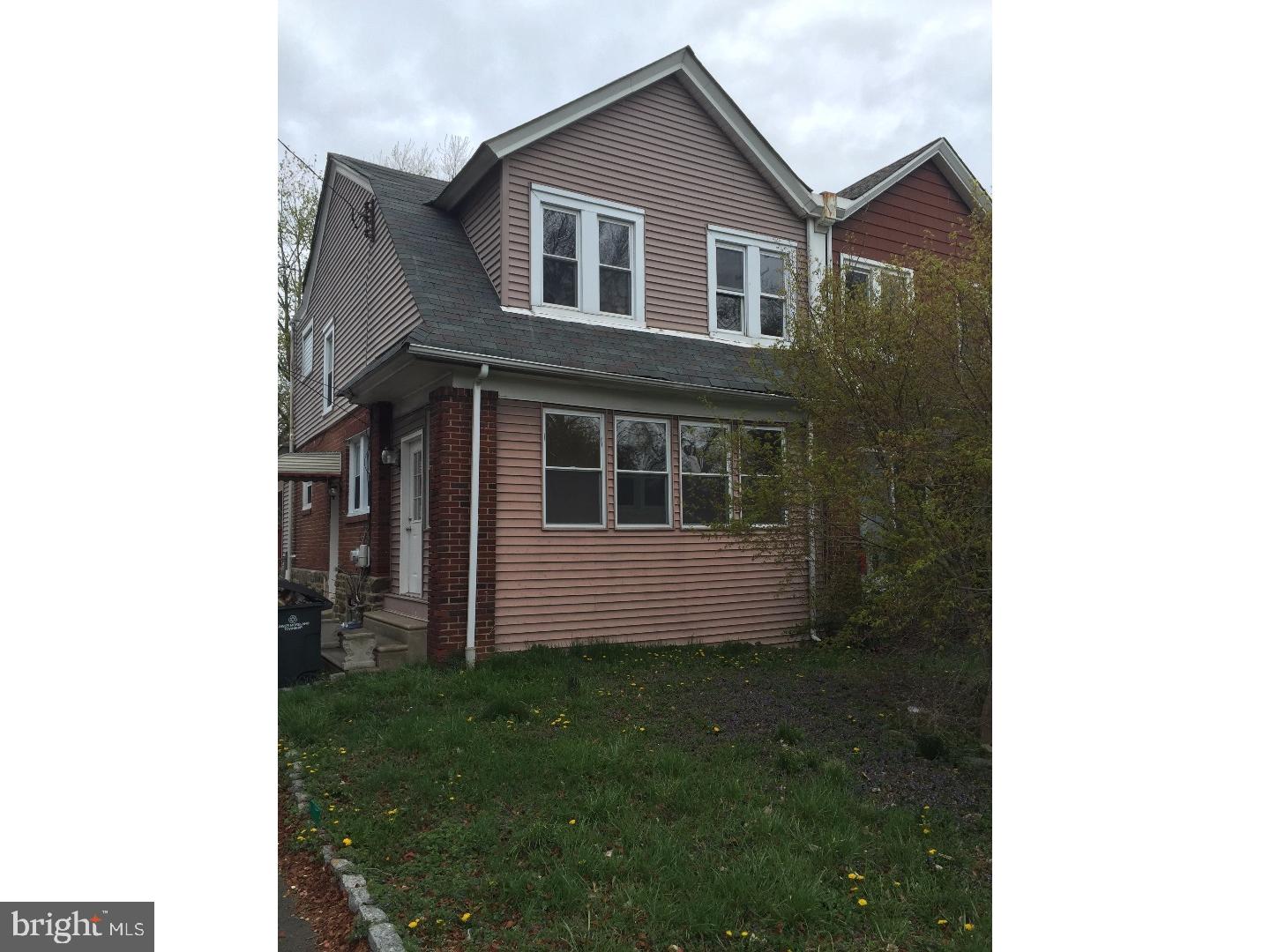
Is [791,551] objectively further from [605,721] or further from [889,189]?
[889,189]

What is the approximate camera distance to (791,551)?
7043 mm

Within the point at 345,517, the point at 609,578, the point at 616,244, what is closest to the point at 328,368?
the point at 345,517

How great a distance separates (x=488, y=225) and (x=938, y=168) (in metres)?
8.04

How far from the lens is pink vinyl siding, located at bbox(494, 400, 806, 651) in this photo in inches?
359

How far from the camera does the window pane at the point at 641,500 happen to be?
9.92 metres

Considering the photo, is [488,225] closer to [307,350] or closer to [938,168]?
[307,350]

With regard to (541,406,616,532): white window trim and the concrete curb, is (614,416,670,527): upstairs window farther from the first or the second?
the concrete curb

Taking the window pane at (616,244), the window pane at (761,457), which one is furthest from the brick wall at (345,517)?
the window pane at (761,457)

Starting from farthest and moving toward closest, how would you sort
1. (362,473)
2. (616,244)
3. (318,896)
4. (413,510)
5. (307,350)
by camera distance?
(307,350)
(362,473)
(616,244)
(413,510)
(318,896)

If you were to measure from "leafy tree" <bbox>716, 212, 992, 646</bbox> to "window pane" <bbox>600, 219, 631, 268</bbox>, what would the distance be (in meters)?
4.33

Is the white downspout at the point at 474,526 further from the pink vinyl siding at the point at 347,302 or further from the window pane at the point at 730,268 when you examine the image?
the window pane at the point at 730,268

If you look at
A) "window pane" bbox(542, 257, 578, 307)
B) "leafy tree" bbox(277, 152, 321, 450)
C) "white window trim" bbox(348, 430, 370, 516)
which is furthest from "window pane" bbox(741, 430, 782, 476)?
"leafy tree" bbox(277, 152, 321, 450)

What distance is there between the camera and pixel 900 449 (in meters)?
5.59

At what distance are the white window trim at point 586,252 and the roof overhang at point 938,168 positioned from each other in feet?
11.8
